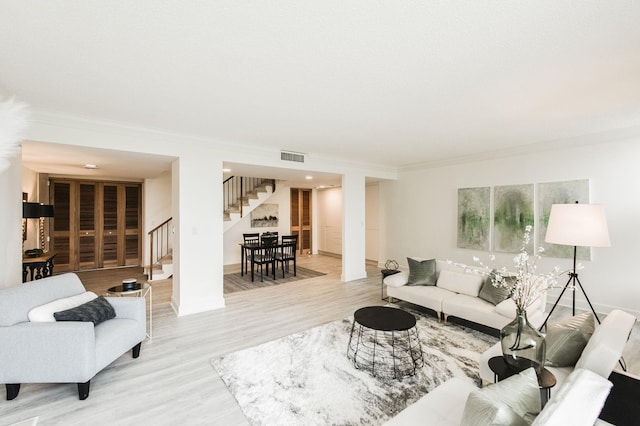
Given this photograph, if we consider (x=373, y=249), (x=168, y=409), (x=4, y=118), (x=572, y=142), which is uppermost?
(x=572, y=142)

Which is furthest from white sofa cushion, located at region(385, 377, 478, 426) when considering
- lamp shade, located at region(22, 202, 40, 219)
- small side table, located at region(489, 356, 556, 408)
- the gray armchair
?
lamp shade, located at region(22, 202, 40, 219)

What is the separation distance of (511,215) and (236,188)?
6752 mm

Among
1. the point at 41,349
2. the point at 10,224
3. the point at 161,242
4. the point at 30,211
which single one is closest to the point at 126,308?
the point at 41,349

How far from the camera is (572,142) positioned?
424 cm

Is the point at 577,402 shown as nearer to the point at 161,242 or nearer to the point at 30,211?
the point at 30,211

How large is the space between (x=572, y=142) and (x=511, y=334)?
407 centimetres

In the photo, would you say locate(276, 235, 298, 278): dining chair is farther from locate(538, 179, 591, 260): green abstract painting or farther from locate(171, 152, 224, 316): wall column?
locate(538, 179, 591, 260): green abstract painting

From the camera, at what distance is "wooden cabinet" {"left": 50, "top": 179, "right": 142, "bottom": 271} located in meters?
6.51

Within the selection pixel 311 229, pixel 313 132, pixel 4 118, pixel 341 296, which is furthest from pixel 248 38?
pixel 311 229

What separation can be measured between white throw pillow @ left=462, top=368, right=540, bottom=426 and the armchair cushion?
3.04 metres

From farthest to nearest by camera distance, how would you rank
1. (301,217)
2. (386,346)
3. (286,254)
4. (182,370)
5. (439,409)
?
1. (301,217)
2. (286,254)
3. (386,346)
4. (182,370)
5. (439,409)

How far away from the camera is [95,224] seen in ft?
22.6

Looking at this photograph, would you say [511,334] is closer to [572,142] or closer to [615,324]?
[615,324]

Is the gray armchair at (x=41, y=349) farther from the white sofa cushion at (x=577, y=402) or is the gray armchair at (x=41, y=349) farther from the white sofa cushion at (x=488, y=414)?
the white sofa cushion at (x=577, y=402)
